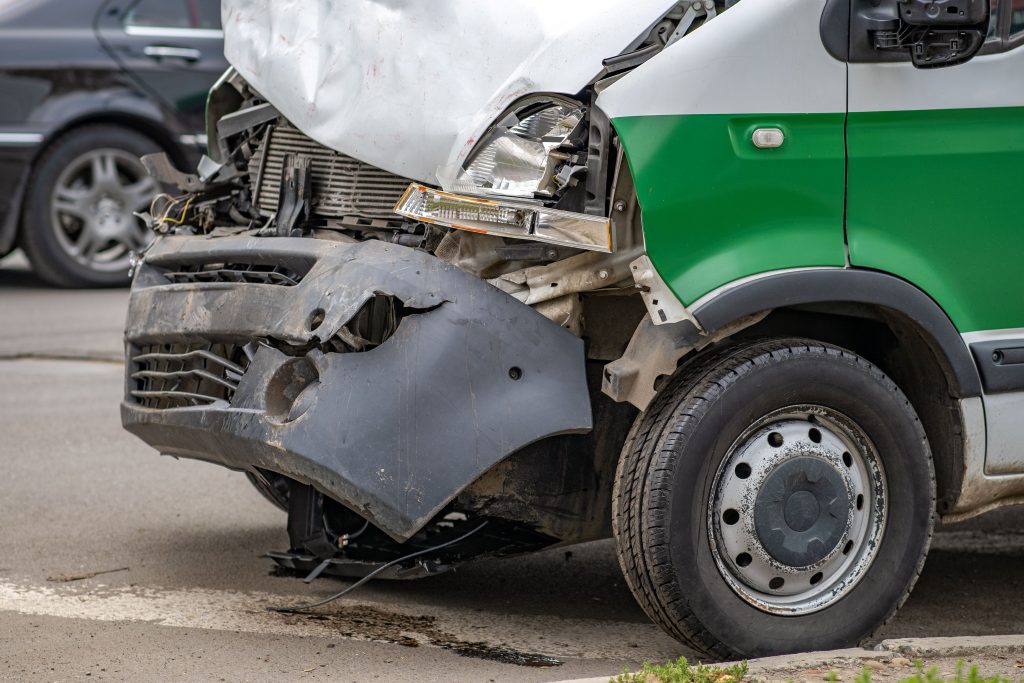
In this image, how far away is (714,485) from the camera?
368 centimetres

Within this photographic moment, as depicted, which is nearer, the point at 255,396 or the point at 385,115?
the point at 255,396

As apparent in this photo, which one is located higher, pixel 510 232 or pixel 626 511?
pixel 510 232

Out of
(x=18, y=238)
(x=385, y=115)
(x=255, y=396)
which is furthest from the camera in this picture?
(x=18, y=238)

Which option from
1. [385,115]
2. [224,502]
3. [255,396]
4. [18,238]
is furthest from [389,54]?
[18,238]

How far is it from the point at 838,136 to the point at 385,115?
1.22m

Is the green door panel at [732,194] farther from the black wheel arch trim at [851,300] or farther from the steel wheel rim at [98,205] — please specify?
the steel wheel rim at [98,205]

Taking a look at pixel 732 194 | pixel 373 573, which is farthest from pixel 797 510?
pixel 373 573

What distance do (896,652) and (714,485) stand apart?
0.63 metres

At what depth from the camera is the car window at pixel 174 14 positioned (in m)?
9.94

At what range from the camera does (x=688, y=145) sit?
3.53 meters

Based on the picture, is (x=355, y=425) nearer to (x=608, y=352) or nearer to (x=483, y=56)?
(x=608, y=352)

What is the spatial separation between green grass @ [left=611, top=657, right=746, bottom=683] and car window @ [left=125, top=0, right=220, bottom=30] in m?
7.60

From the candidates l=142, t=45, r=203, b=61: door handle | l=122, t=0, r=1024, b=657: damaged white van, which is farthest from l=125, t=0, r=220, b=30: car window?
l=122, t=0, r=1024, b=657: damaged white van

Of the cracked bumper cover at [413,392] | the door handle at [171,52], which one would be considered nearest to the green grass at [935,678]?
the cracked bumper cover at [413,392]
